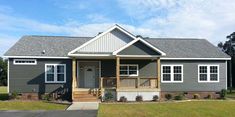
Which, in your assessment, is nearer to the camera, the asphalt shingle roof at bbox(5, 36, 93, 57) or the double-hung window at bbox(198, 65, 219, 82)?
the asphalt shingle roof at bbox(5, 36, 93, 57)

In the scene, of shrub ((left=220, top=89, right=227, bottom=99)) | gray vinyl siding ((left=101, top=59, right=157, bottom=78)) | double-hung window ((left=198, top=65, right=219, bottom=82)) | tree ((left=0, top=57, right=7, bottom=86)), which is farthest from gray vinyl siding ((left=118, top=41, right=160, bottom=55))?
tree ((left=0, top=57, right=7, bottom=86))

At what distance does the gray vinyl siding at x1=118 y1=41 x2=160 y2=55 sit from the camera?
29.1 metres

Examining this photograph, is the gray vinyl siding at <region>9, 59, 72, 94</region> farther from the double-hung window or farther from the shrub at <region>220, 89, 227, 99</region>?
the shrub at <region>220, 89, 227, 99</region>

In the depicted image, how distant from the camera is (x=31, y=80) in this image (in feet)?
100

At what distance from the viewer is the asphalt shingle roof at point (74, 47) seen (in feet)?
103

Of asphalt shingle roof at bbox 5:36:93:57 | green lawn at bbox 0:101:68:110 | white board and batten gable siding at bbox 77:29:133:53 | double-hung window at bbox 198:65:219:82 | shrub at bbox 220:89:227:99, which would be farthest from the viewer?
double-hung window at bbox 198:65:219:82

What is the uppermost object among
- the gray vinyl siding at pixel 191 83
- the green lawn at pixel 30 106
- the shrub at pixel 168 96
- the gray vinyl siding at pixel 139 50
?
the gray vinyl siding at pixel 139 50

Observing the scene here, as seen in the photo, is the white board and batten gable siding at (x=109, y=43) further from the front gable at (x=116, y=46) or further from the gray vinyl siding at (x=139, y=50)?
the gray vinyl siding at (x=139, y=50)

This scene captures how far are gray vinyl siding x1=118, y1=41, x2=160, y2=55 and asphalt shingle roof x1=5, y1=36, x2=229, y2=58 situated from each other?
3575 millimetres

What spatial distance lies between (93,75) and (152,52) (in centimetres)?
587

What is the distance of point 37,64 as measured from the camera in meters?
30.6

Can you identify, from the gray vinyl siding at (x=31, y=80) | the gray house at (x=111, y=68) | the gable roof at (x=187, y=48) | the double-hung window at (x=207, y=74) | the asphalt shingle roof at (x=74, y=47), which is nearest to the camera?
the gray house at (x=111, y=68)

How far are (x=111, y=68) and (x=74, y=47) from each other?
4367 millimetres

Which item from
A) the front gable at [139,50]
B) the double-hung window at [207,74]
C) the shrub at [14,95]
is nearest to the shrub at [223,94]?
the double-hung window at [207,74]
